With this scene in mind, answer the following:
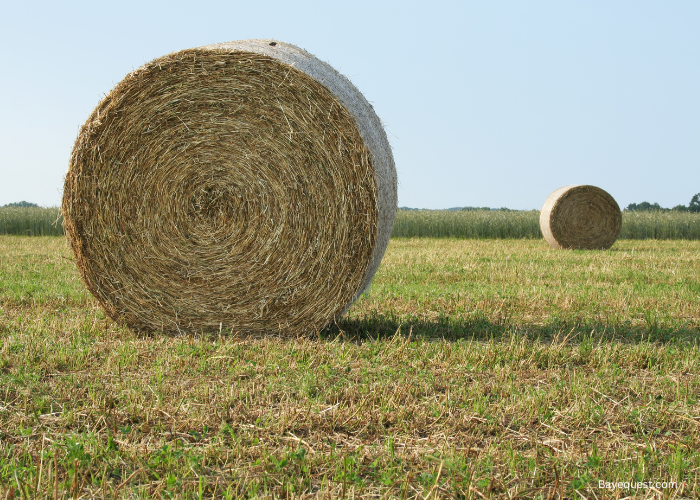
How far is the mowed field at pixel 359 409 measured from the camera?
2.88m

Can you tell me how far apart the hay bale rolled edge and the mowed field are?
95 cm

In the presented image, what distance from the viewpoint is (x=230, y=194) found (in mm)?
5590

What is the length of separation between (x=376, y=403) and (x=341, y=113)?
2455 millimetres

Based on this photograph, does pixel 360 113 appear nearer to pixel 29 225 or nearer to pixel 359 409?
pixel 359 409

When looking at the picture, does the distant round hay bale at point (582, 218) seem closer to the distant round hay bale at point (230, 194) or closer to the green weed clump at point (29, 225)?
the distant round hay bale at point (230, 194)

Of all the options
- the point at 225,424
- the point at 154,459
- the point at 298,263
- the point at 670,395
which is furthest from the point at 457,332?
the point at 154,459

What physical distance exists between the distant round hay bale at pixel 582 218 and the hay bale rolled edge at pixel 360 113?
1117cm

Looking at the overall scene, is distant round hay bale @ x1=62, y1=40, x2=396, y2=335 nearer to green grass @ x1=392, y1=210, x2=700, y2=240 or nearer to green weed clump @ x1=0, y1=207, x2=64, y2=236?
green grass @ x1=392, y1=210, x2=700, y2=240

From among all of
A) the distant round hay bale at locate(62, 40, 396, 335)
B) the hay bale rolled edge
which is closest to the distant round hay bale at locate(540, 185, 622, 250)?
the hay bale rolled edge

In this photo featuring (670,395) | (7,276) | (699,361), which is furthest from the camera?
(7,276)

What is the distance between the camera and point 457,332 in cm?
593

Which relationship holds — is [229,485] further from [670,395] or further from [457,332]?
[457,332]

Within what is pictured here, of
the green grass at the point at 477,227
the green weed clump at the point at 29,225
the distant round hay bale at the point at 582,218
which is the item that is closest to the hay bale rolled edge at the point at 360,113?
the distant round hay bale at the point at 582,218

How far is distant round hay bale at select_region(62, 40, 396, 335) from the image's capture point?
5.31 metres
